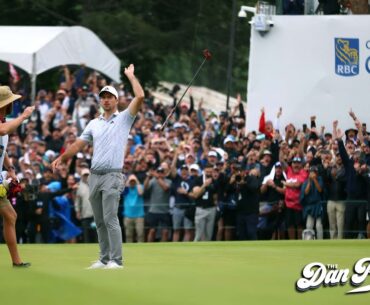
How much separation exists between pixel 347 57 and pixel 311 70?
0.93 meters

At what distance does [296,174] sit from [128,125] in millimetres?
10562

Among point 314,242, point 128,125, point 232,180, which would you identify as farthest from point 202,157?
point 128,125

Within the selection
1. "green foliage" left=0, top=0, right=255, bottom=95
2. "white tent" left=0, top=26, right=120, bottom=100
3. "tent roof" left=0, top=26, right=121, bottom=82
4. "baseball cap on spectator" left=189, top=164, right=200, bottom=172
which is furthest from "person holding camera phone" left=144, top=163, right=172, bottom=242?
"green foliage" left=0, top=0, right=255, bottom=95

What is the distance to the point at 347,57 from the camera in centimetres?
2986

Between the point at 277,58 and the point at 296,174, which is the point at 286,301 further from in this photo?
the point at 277,58

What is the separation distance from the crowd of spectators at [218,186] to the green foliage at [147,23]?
23.3m

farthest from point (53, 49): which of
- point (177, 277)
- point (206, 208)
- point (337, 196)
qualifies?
point (177, 277)

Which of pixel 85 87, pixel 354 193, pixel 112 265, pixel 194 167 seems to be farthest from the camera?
pixel 85 87

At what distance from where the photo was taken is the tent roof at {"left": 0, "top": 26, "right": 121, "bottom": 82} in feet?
109

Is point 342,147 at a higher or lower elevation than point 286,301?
higher

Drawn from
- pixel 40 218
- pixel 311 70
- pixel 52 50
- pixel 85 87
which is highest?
pixel 52 50

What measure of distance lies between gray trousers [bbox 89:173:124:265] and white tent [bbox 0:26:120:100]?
17.8 metres

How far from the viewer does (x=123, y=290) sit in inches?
495

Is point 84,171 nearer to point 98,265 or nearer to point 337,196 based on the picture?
point 337,196
